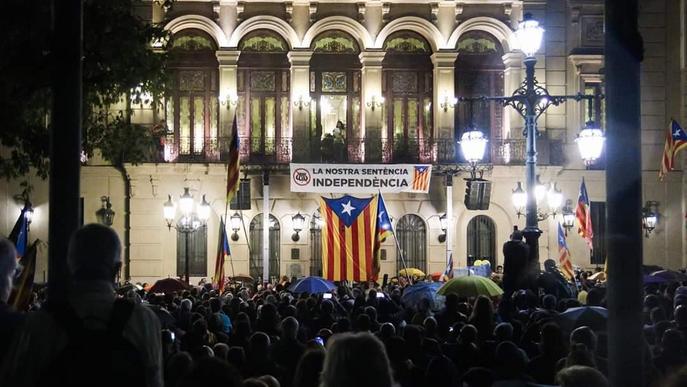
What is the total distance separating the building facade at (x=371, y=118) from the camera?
1336 inches

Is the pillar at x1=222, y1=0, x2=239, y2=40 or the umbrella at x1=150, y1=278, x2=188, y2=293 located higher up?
the pillar at x1=222, y1=0, x2=239, y2=40

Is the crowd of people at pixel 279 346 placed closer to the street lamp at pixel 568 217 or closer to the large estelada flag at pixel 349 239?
the large estelada flag at pixel 349 239

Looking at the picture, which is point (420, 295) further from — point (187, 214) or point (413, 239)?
point (413, 239)

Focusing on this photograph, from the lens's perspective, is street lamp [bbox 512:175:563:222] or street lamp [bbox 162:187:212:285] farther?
street lamp [bbox 512:175:563:222]

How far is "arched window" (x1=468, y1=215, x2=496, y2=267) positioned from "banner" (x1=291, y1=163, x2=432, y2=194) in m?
3.40

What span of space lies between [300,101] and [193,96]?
3568 mm

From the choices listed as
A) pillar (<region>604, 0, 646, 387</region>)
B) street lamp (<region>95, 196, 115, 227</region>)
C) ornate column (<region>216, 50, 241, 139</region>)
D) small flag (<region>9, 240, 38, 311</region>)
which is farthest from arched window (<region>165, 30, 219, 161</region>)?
pillar (<region>604, 0, 646, 387</region>)

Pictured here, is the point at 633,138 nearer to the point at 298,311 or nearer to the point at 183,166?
the point at 298,311

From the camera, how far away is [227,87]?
34.1 meters

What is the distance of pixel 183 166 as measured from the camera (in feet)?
111

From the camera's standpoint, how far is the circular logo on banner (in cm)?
3194

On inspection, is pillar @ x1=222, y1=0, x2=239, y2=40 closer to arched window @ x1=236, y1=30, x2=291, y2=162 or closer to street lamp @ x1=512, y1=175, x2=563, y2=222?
arched window @ x1=236, y1=30, x2=291, y2=162

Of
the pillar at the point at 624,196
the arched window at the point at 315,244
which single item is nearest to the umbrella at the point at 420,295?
the pillar at the point at 624,196

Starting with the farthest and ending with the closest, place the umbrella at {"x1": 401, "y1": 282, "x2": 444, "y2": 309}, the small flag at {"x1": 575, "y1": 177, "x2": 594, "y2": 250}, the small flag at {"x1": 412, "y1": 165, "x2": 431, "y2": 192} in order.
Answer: the small flag at {"x1": 412, "y1": 165, "x2": 431, "y2": 192}, the small flag at {"x1": 575, "y1": 177, "x2": 594, "y2": 250}, the umbrella at {"x1": 401, "y1": 282, "x2": 444, "y2": 309}
